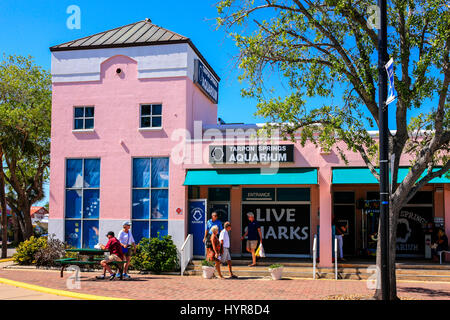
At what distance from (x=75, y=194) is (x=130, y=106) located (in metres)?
3.88

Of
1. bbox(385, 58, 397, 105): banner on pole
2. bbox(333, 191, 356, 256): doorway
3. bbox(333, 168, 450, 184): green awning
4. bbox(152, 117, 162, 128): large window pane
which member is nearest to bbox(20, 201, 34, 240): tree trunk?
bbox(152, 117, 162, 128): large window pane

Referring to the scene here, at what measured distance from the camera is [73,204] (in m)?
18.8

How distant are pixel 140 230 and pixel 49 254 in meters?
3.23

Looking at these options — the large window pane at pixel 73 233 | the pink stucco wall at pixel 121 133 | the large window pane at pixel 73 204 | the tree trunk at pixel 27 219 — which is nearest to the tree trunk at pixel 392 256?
the pink stucco wall at pixel 121 133

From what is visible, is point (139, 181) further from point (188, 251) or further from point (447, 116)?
point (447, 116)

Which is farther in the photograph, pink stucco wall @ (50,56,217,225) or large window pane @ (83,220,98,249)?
large window pane @ (83,220,98,249)

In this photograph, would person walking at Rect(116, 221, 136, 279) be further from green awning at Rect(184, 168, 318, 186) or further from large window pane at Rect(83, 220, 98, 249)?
large window pane at Rect(83, 220, 98, 249)

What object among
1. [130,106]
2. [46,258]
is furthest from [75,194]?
[130,106]

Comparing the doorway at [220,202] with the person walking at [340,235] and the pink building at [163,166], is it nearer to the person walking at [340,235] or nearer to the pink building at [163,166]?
the pink building at [163,166]

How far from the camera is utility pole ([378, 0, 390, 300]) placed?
9.45 m

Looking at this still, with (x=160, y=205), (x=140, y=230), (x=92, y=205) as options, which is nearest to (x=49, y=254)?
(x=92, y=205)

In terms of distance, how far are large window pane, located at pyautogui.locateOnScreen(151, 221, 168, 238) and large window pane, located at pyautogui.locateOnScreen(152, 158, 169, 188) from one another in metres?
1.32

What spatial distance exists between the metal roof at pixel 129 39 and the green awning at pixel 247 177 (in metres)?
4.95

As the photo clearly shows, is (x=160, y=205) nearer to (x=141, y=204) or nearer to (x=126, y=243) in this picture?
(x=141, y=204)
